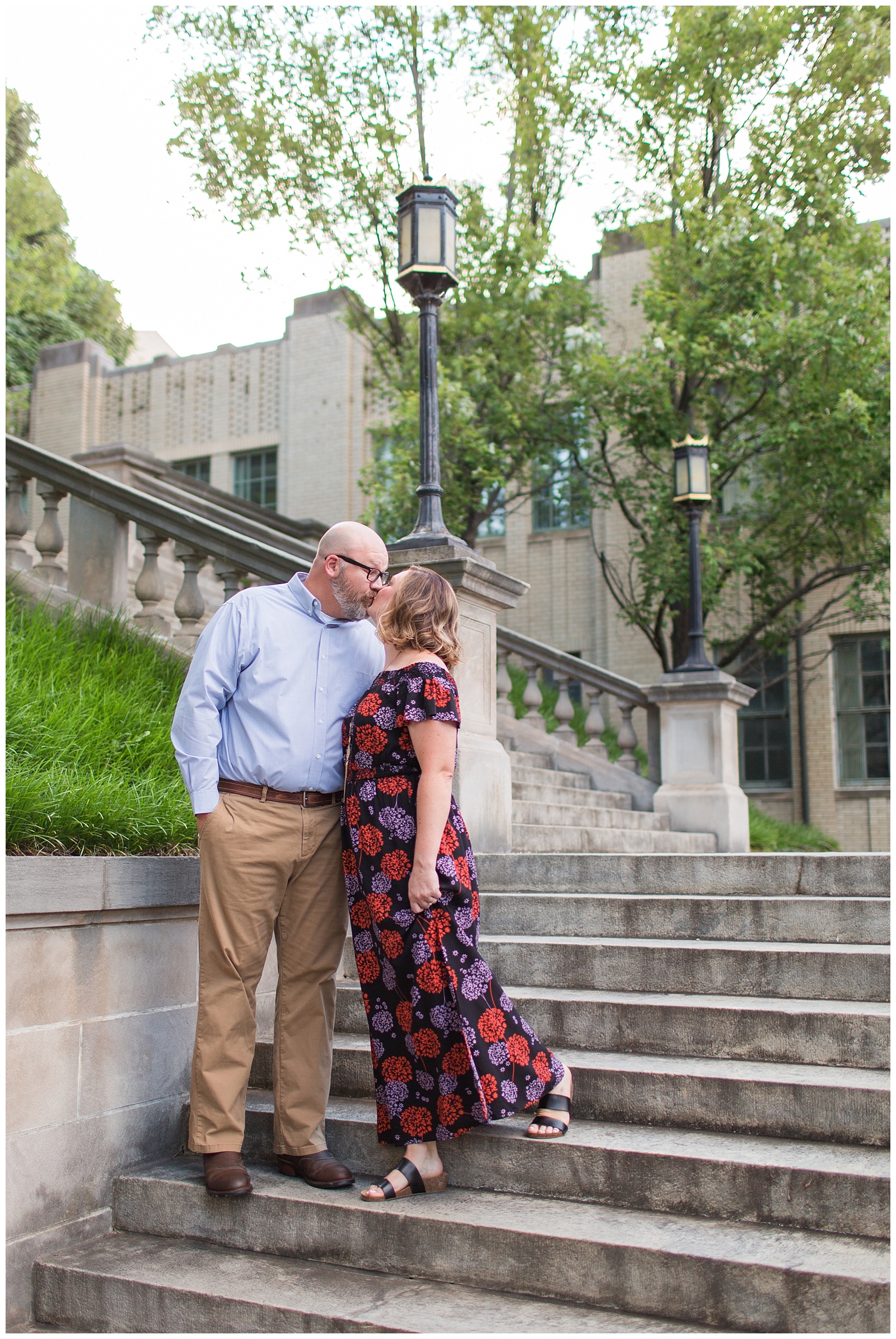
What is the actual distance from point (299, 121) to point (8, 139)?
10.3 m

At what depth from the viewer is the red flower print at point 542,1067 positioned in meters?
3.57

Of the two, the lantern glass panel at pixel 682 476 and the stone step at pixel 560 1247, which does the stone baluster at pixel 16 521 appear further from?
the lantern glass panel at pixel 682 476

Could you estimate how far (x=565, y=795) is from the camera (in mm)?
9406

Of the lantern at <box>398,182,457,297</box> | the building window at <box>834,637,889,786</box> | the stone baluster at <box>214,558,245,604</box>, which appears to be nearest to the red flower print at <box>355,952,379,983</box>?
the stone baluster at <box>214,558,245,604</box>

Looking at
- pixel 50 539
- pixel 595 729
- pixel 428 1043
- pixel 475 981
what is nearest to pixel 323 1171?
pixel 428 1043

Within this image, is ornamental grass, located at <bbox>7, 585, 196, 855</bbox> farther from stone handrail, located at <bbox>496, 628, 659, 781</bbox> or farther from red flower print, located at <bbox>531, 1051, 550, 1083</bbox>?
stone handrail, located at <bbox>496, 628, 659, 781</bbox>

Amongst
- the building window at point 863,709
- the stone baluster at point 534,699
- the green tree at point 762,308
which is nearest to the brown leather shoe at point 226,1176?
the stone baluster at point 534,699

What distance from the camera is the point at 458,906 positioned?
11.5 ft

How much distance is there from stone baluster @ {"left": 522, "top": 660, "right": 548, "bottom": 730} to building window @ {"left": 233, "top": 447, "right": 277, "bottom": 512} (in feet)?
37.8

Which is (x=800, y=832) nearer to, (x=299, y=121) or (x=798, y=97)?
(x=798, y=97)

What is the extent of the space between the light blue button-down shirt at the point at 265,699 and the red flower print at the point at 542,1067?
3.61 feet

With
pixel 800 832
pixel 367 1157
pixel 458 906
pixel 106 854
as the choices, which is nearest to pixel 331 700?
pixel 458 906

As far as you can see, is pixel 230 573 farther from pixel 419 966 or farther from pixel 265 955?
pixel 419 966

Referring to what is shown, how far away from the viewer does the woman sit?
11.3ft
